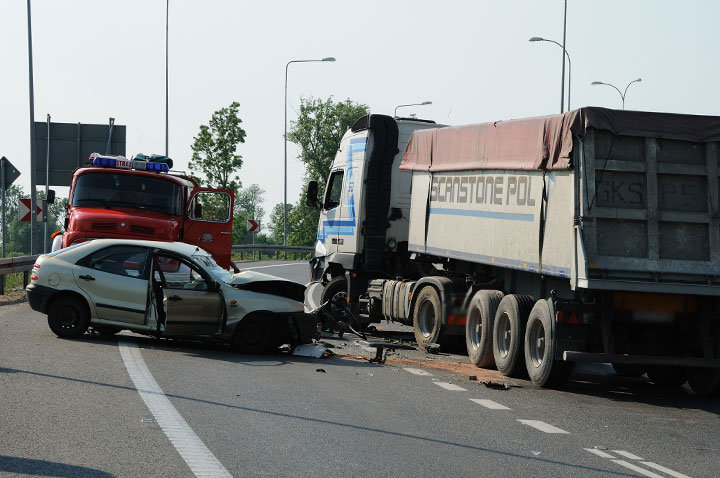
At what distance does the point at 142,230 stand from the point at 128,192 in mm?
1283

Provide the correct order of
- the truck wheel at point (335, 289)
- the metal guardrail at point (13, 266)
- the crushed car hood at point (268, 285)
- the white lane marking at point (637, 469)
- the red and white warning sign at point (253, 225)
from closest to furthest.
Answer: the white lane marking at point (637, 469)
the crushed car hood at point (268, 285)
the truck wheel at point (335, 289)
the metal guardrail at point (13, 266)
the red and white warning sign at point (253, 225)

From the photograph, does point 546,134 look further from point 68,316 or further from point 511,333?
point 68,316

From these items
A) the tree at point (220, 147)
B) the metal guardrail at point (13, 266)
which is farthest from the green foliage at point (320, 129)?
the metal guardrail at point (13, 266)

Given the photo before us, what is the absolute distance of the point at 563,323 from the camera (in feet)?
38.6

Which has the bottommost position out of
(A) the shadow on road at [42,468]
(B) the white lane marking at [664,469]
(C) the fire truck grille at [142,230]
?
(B) the white lane marking at [664,469]

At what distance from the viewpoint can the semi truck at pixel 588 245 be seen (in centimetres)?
1143

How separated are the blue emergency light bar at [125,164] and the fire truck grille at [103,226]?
207 cm

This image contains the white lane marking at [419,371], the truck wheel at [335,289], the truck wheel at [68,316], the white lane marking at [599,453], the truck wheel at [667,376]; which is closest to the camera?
the white lane marking at [599,453]

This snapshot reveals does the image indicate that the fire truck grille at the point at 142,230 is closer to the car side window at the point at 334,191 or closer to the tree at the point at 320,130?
the car side window at the point at 334,191

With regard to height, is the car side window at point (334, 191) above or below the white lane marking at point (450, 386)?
above

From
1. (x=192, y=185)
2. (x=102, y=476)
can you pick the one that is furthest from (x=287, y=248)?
(x=102, y=476)

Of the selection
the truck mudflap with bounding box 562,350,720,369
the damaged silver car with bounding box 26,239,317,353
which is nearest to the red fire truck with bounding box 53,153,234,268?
the damaged silver car with bounding box 26,239,317,353

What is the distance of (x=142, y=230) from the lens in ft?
64.1

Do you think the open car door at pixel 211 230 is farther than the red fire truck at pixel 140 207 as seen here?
Yes
